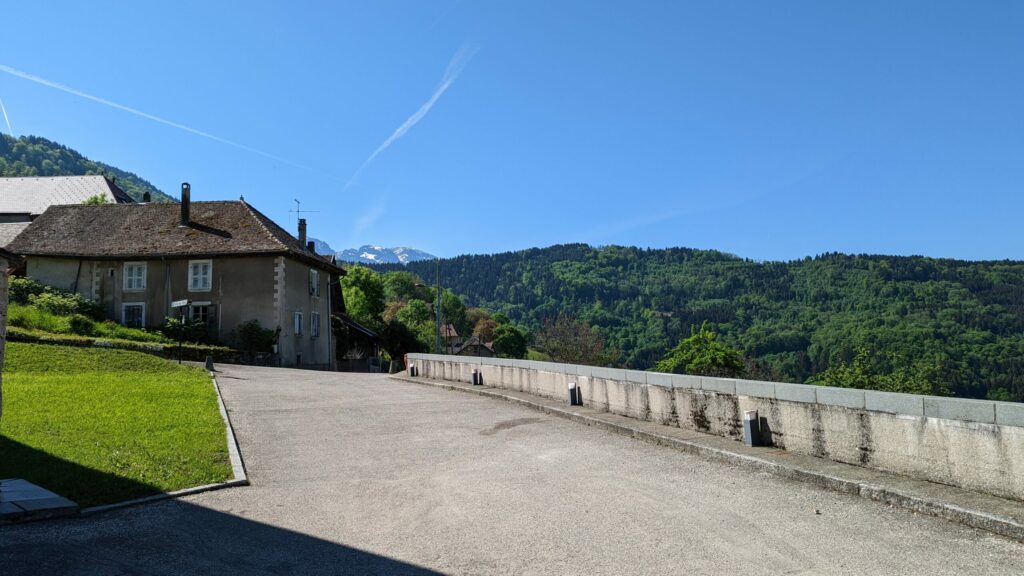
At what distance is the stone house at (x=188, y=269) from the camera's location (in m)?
33.4

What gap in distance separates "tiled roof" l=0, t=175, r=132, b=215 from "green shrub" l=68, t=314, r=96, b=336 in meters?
26.2

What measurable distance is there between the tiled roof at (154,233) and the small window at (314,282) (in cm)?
A: 52

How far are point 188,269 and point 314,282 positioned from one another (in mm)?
6461

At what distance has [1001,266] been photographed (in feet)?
585

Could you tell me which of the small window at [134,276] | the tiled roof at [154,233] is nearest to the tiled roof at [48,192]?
the tiled roof at [154,233]

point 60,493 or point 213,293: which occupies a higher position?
point 213,293

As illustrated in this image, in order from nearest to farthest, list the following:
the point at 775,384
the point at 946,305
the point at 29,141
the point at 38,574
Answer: the point at 38,574, the point at 775,384, the point at 946,305, the point at 29,141

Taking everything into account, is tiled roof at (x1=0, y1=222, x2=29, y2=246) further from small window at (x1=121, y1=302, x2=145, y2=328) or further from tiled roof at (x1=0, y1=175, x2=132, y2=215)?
small window at (x1=121, y1=302, x2=145, y2=328)

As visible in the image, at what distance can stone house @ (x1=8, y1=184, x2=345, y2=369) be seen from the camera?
3341 centimetres

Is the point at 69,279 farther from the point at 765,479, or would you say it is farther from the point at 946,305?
the point at 946,305

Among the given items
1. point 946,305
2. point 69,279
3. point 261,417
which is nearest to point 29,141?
point 69,279

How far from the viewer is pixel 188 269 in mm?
33875

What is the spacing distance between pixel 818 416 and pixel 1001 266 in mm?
210200

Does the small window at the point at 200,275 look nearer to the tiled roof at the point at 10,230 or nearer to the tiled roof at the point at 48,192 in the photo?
the tiled roof at the point at 10,230
